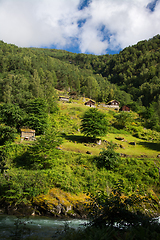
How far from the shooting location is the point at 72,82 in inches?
4188

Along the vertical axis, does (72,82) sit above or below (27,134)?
above

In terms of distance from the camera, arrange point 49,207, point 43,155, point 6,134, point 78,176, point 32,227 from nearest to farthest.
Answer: point 32,227 → point 49,207 → point 78,176 → point 43,155 → point 6,134

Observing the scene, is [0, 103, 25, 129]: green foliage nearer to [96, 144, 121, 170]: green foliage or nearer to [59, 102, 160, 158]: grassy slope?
[59, 102, 160, 158]: grassy slope

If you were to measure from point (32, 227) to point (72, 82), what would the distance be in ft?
339

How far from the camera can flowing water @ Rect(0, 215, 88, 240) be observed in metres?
7.17

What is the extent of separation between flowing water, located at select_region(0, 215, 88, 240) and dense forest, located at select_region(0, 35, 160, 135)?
19.1 m

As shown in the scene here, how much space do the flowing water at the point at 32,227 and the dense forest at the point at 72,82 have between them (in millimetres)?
19050

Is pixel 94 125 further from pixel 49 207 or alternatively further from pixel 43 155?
pixel 49 207

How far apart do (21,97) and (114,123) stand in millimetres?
26591

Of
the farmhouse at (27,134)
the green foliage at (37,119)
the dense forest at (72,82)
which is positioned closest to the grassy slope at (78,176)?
the farmhouse at (27,134)

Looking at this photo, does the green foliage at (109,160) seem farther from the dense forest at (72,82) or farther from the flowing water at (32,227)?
the dense forest at (72,82)

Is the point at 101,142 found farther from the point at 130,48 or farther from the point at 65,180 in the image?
the point at 130,48

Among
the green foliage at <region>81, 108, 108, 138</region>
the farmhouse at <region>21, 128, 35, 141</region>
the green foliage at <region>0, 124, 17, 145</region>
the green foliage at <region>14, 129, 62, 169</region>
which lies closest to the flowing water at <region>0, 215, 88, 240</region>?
the green foliage at <region>14, 129, 62, 169</region>

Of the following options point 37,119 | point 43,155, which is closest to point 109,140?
point 37,119
